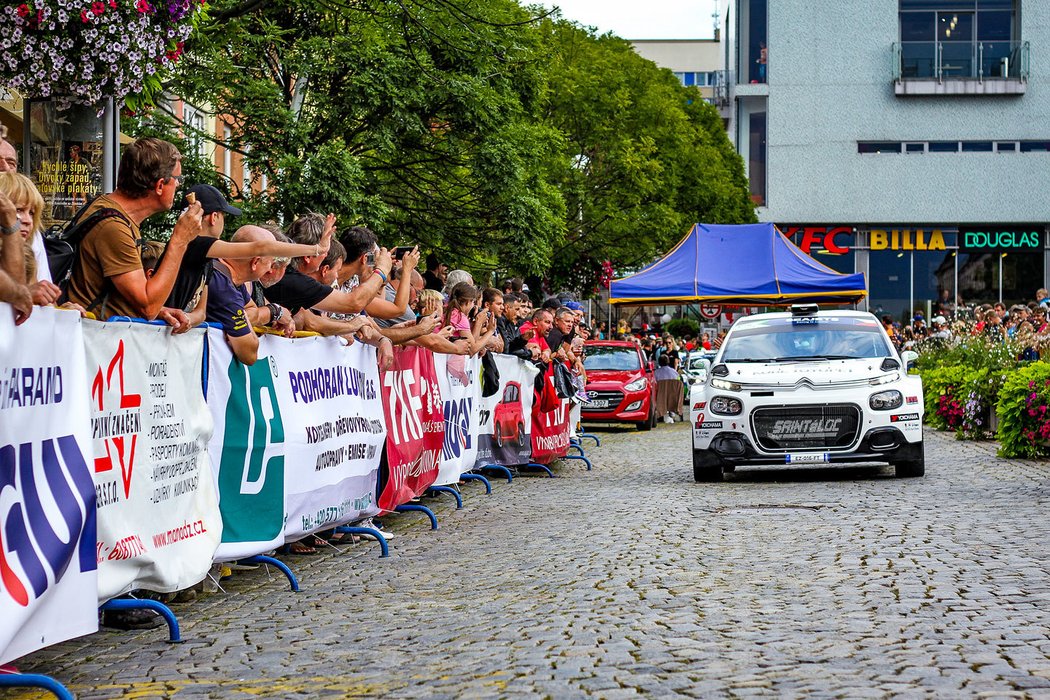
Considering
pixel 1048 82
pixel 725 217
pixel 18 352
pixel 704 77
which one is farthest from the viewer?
pixel 704 77

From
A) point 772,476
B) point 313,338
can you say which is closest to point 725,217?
point 772,476

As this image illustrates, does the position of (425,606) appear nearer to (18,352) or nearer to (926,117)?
(18,352)

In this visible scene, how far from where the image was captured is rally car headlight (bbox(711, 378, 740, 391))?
50.5 feet

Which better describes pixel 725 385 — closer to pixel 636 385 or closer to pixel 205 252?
pixel 205 252

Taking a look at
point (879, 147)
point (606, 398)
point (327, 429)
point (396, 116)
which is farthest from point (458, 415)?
point (879, 147)

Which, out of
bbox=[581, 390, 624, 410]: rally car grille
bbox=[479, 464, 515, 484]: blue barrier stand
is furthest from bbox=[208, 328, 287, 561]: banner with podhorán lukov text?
bbox=[581, 390, 624, 410]: rally car grille

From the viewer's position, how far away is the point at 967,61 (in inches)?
2202

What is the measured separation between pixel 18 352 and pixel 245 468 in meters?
2.76

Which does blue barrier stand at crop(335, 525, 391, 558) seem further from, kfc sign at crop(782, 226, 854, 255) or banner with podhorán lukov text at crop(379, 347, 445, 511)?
kfc sign at crop(782, 226, 854, 255)

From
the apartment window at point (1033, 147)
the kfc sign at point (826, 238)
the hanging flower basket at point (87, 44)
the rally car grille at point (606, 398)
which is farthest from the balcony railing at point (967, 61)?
the hanging flower basket at point (87, 44)

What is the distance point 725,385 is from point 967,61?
43.9 metres

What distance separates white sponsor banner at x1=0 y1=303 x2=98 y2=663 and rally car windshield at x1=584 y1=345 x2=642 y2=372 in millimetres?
24118

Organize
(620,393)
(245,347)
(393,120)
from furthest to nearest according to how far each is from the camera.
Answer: (620,393) → (393,120) → (245,347)

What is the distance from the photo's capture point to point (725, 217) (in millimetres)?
50156
